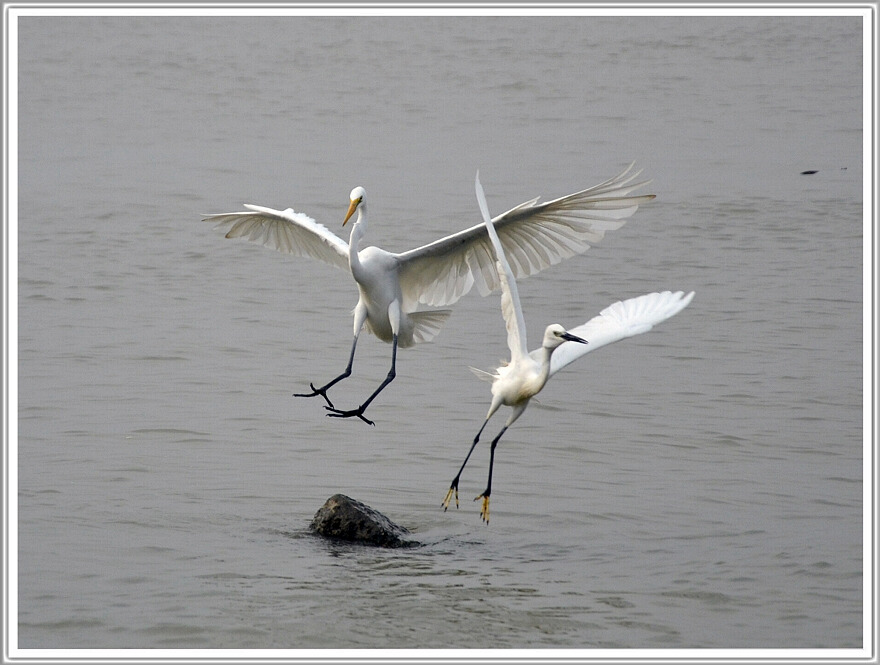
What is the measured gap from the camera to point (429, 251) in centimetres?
773

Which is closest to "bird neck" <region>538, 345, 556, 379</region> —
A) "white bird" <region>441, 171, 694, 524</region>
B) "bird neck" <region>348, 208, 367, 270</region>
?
"white bird" <region>441, 171, 694, 524</region>

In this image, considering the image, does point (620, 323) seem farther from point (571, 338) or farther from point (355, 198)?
point (355, 198)

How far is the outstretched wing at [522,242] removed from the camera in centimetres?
698

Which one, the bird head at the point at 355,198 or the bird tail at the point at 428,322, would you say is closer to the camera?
the bird head at the point at 355,198

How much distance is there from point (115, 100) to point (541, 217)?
16603 millimetres

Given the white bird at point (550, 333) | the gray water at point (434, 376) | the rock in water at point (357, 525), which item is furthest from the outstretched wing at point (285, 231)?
the rock in water at point (357, 525)

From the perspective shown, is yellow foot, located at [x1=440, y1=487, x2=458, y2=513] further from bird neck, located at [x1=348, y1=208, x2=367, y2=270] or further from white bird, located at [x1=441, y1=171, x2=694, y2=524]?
bird neck, located at [x1=348, y1=208, x2=367, y2=270]

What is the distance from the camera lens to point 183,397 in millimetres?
9969

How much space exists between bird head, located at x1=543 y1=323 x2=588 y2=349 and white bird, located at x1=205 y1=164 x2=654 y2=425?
2.39 ft

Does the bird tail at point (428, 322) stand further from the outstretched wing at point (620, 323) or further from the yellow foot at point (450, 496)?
the outstretched wing at point (620, 323)

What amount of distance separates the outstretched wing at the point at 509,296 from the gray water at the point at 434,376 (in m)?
1.22

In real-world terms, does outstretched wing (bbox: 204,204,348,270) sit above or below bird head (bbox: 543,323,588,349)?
above

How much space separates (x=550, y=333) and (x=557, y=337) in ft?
0.16

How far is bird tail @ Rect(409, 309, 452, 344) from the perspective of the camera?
26.8 ft
